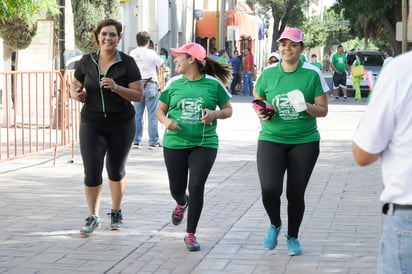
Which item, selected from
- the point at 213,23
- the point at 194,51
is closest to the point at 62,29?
the point at 194,51

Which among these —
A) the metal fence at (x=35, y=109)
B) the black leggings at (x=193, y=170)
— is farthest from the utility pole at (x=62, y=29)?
the black leggings at (x=193, y=170)

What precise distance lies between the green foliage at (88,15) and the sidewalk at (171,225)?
9027mm

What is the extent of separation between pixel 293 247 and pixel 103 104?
6.61 ft

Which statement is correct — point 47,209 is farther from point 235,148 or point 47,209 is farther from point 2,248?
point 235,148

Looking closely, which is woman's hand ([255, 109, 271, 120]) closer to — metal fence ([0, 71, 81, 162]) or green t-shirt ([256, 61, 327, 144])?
green t-shirt ([256, 61, 327, 144])

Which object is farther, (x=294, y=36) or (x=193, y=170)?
(x=193, y=170)

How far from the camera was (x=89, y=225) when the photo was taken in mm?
7754

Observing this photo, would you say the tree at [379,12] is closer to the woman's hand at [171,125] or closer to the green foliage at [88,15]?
the green foliage at [88,15]

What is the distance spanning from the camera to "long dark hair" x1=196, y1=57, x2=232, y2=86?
740 cm

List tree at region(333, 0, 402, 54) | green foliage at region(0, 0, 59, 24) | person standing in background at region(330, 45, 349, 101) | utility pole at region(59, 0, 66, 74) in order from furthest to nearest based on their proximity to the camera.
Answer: tree at region(333, 0, 402, 54) → person standing in background at region(330, 45, 349, 101) → utility pole at region(59, 0, 66, 74) → green foliage at region(0, 0, 59, 24)

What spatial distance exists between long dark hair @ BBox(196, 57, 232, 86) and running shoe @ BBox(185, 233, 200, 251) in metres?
1.30

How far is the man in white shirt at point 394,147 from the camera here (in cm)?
323

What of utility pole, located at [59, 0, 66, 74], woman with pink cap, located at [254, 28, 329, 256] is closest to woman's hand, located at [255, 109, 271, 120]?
woman with pink cap, located at [254, 28, 329, 256]

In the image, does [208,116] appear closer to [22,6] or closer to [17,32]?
[22,6]
